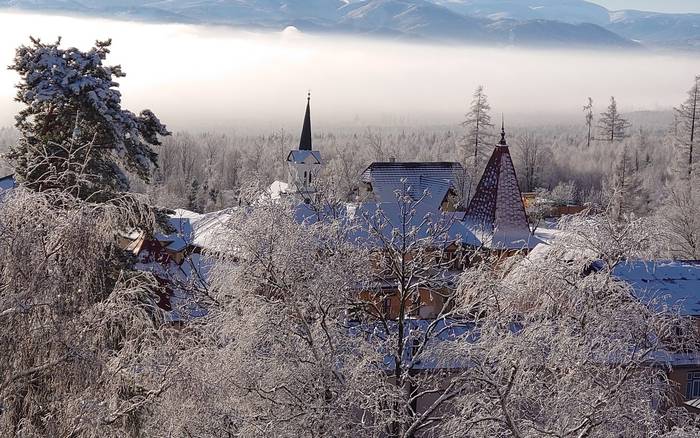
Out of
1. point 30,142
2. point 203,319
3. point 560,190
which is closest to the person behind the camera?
point 203,319

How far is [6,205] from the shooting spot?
7.94m

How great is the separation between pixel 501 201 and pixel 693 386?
1104cm

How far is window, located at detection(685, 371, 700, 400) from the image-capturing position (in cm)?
1723

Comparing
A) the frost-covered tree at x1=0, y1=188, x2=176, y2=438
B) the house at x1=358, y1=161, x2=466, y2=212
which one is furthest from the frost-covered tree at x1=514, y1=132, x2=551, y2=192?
the frost-covered tree at x1=0, y1=188, x2=176, y2=438

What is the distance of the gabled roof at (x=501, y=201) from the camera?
1059 inches

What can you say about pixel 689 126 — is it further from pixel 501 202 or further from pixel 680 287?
pixel 680 287

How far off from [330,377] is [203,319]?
2400 millimetres

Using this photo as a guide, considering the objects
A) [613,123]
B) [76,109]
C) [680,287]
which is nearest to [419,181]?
[680,287]

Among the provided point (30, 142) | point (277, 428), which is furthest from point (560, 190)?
point (277, 428)

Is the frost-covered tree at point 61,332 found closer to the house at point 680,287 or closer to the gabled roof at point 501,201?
the house at point 680,287

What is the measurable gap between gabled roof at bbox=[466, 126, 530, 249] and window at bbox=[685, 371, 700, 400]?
31.8ft

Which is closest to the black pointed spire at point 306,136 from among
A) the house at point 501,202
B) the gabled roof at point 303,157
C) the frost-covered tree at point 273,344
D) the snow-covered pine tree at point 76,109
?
→ the gabled roof at point 303,157

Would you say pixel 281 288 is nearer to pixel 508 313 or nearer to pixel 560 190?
pixel 508 313

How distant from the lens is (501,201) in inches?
1069
